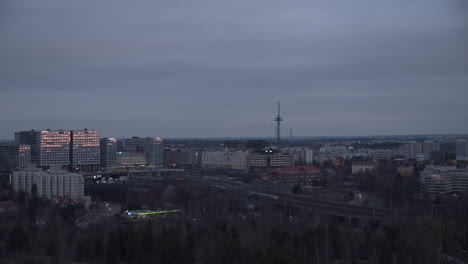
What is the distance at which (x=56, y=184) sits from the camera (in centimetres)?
1953

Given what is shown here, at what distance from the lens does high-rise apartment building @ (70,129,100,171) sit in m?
34.6

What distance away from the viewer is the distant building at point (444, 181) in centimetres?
2086

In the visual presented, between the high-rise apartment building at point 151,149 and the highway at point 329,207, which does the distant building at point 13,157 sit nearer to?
the high-rise apartment building at point 151,149

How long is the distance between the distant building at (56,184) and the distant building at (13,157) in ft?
35.0

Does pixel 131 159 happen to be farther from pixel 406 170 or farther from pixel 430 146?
pixel 430 146

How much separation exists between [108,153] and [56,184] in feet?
54.3

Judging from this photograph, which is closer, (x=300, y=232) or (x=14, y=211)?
(x=300, y=232)

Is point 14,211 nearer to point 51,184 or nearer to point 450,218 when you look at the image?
point 51,184

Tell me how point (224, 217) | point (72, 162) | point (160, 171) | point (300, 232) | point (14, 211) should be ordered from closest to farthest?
point (300, 232), point (224, 217), point (14, 211), point (160, 171), point (72, 162)

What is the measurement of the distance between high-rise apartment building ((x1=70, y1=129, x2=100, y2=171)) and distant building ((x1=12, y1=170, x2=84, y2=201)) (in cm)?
1387

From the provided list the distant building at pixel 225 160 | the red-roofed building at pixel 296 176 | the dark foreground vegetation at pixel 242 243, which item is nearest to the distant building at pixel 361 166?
the red-roofed building at pixel 296 176

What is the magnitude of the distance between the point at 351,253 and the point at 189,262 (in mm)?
3199

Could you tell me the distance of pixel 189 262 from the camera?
9.53 metres

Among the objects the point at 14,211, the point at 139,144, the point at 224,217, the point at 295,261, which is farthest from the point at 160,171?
the point at 295,261
